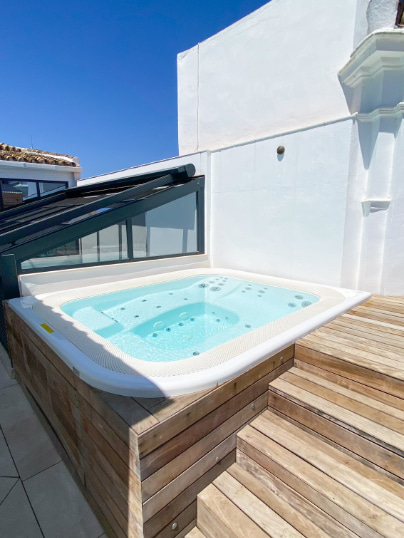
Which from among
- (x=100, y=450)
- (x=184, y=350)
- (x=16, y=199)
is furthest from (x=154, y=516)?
(x=16, y=199)

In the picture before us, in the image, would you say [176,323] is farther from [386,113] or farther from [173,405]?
[386,113]

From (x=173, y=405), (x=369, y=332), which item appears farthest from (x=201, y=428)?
(x=369, y=332)

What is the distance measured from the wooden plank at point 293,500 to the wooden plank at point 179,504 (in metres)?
0.19

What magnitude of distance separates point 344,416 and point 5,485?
289 cm

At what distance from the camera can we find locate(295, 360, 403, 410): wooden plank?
2322 millimetres

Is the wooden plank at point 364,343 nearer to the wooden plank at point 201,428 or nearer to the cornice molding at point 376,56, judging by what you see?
the wooden plank at point 201,428

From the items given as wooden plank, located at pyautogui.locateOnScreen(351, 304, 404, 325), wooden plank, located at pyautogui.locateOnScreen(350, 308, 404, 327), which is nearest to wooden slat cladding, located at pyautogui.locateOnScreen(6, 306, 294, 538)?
wooden plank, located at pyautogui.locateOnScreen(350, 308, 404, 327)

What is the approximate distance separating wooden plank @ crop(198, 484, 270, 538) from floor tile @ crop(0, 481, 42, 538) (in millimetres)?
1195

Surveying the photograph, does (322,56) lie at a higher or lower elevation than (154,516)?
higher

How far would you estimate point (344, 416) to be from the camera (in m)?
2.22

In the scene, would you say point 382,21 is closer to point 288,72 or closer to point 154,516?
point 288,72

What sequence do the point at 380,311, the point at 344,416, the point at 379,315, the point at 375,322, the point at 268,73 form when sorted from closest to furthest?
the point at 344,416 < the point at 375,322 < the point at 379,315 < the point at 380,311 < the point at 268,73

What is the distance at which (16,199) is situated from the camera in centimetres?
1025

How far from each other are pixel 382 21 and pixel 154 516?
6563mm
